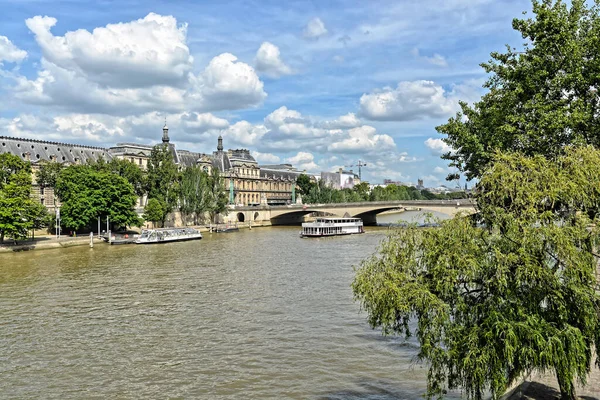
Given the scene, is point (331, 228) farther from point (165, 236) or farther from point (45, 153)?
point (45, 153)

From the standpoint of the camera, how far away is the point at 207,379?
17188 millimetres

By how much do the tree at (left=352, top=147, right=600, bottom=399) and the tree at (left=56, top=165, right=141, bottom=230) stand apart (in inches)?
2450

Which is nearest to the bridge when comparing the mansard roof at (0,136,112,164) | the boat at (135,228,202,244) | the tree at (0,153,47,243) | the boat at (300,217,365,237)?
the boat at (300,217,365,237)

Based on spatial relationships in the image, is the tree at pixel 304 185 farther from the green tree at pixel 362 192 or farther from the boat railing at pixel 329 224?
the boat railing at pixel 329 224

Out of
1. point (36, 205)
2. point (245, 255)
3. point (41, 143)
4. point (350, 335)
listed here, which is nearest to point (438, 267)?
point (350, 335)

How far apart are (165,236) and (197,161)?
58.7 metres

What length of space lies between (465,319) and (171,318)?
17.5 meters

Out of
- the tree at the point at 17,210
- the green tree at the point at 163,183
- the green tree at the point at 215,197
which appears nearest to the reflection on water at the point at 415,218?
the green tree at the point at 215,197

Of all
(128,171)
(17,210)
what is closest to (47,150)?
(128,171)

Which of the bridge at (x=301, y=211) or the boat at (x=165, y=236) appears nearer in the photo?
the boat at (x=165, y=236)

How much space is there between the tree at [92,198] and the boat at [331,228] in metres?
23.9

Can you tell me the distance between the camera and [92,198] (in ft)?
220

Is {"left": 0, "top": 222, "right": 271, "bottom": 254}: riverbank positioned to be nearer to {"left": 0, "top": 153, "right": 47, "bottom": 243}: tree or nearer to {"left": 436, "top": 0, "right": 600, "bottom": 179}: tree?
{"left": 0, "top": 153, "right": 47, "bottom": 243}: tree

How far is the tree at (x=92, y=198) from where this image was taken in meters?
66.6
